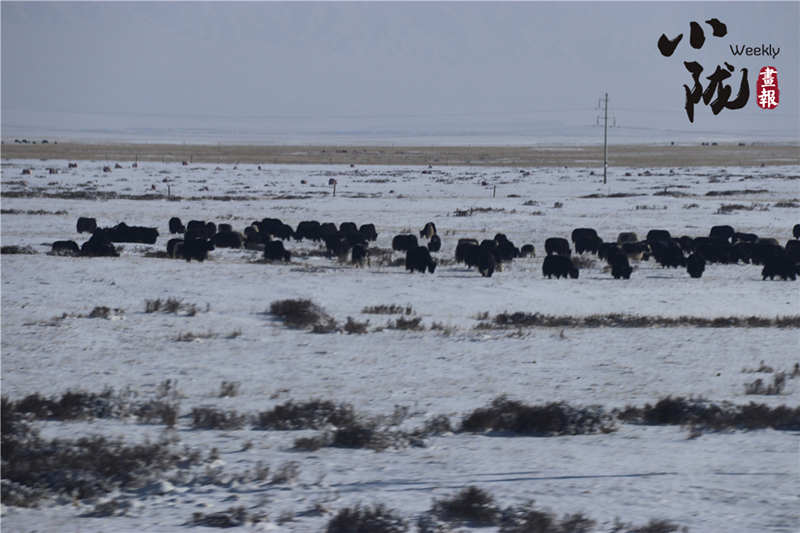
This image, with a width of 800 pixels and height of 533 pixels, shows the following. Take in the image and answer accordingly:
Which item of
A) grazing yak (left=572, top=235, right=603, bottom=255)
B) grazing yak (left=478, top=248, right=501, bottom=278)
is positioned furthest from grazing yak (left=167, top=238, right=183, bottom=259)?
grazing yak (left=572, top=235, right=603, bottom=255)

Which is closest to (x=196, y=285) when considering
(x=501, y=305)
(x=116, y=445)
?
(x=501, y=305)

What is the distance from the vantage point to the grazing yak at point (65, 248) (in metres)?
22.1

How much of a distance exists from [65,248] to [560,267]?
14929 mm

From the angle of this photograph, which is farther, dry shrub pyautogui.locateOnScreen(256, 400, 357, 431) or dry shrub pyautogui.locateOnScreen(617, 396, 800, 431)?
dry shrub pyautogui.locateOnScreen(617, 396, 800, 431)

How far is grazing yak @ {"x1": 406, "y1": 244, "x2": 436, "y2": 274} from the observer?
20031 millimetres

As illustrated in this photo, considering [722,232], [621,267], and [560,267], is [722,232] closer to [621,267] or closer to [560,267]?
[621,267]

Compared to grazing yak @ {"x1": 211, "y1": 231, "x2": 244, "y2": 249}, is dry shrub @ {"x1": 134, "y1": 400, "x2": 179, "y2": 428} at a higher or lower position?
lower

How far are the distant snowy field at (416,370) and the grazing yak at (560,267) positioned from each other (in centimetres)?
35

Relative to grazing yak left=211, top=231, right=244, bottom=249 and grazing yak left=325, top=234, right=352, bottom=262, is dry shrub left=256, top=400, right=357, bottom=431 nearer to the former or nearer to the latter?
grazing yak left=325, top=234, right=352, bottom=262

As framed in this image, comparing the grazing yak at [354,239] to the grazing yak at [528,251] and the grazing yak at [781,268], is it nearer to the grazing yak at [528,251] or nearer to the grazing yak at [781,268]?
the grazing yak at [528,251]

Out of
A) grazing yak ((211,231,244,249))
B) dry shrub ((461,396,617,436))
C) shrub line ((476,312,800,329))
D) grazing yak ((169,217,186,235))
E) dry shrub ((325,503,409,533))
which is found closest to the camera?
dry shrub ((325,503,409,533))

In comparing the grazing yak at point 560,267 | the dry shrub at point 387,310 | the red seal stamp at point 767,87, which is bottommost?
the dry shrub at point 387,310

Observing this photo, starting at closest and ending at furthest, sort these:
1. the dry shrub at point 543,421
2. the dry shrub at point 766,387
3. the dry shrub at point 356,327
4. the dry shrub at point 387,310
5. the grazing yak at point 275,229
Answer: the dry shrub at point 543,421, the dry shrub at point 766,387, the dry shrub at point 356,327, the dry shrub at point 387,310, the grazing yak at point 275,229

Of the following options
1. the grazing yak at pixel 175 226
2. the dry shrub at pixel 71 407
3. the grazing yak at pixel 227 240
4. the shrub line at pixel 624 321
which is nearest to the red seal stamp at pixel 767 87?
the shrub line at pixel 624 321
